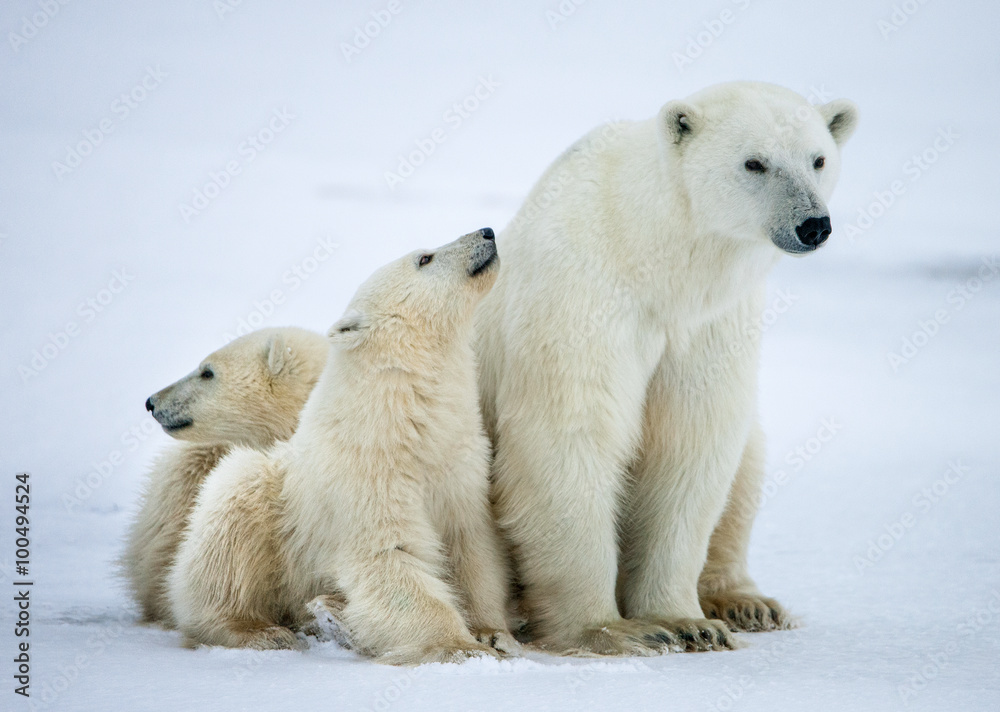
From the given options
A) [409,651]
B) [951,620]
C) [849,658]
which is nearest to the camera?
[409,651]

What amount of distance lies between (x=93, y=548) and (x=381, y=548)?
2317 millimetres

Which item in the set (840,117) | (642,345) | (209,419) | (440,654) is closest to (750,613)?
(642,345)

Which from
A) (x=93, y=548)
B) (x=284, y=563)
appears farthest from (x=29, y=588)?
(x=284, y=563)

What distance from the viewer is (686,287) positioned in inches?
159

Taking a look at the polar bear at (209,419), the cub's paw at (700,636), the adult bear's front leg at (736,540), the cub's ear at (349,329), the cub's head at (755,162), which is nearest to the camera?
the cub's head at (755,162)

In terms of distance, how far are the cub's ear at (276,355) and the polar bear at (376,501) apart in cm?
45

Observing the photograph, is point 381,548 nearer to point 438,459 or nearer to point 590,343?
point 438,459

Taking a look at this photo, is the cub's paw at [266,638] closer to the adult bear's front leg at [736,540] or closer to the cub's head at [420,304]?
the cub's head at [420,304]

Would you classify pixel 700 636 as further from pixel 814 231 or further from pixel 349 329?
pixel 349 329

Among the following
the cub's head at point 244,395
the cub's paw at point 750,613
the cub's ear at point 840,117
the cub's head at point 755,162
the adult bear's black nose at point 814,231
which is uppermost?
the cub's ear at point 840,117

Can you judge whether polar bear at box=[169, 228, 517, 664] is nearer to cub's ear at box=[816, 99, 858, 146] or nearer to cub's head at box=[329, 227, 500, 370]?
cub's head at box=[329, 227, 500, 370]

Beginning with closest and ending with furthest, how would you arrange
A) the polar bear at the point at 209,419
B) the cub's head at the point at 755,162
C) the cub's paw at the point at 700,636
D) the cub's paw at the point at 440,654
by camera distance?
the cub's paw at the point at 440,654 → the cub's head at the point at 755,162 → the cub's paw at the point at 700,636 → the polar bear at the point at 209,419

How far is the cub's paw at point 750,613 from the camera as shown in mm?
4629

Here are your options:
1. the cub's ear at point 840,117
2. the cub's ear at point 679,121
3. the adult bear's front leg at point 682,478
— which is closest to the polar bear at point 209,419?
the adult bear's front leg at point 682,478
